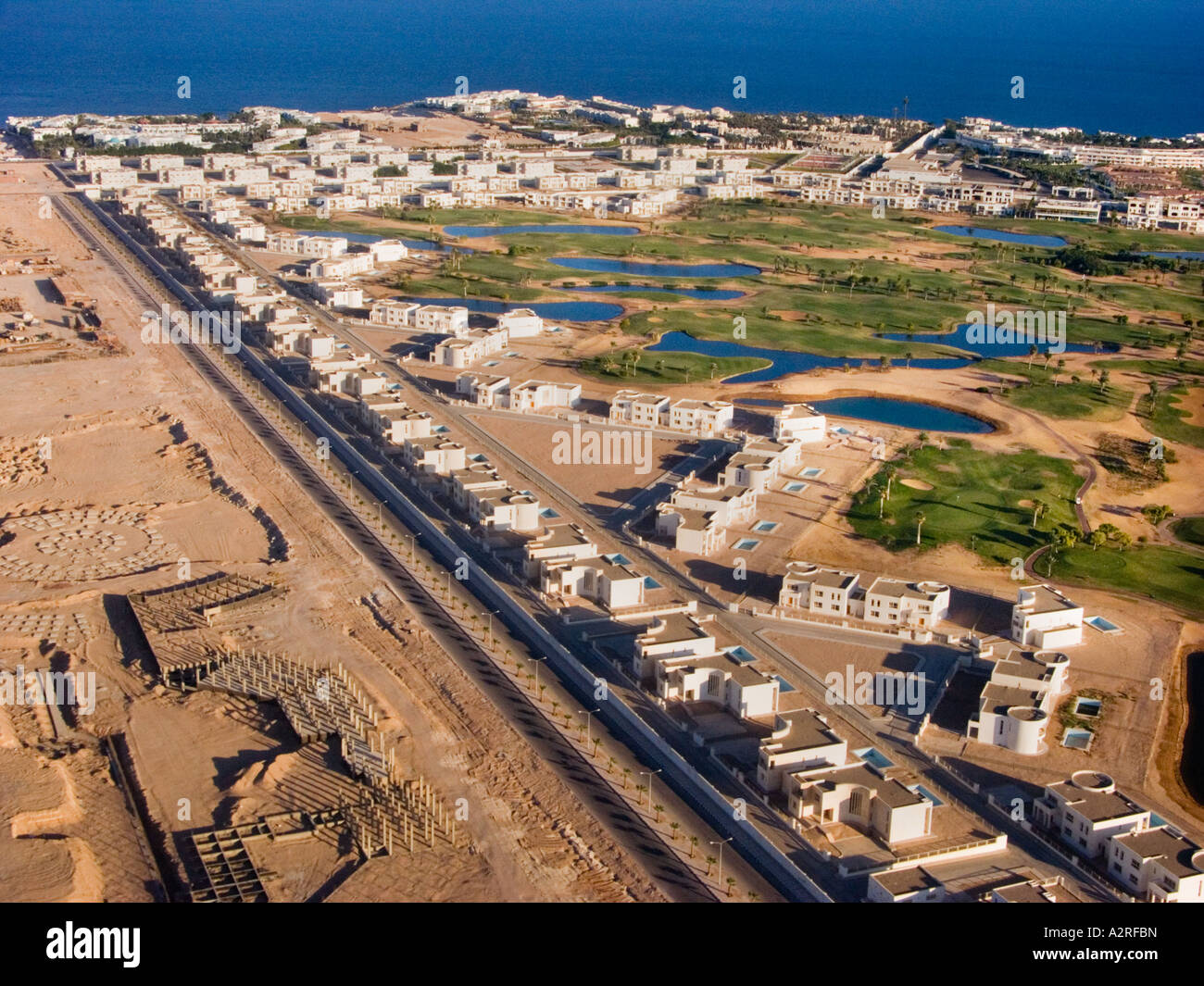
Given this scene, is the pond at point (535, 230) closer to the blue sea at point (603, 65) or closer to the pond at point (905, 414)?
the pond at point (905, 414)

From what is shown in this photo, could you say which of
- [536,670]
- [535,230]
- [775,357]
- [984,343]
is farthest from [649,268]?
[536,670]

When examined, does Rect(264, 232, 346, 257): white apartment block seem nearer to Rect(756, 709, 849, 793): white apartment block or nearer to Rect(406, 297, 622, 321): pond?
Rect(406, 297, 622, 321): pond

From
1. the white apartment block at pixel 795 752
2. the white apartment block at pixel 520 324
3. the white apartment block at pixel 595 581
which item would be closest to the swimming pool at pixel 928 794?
the white apartment block at pixel 795 752

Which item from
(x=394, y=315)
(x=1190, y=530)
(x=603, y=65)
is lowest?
(x=1190, y=530)

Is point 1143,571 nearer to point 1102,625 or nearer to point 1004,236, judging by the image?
point 1102,625

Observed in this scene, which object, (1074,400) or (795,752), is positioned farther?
(1074,400)

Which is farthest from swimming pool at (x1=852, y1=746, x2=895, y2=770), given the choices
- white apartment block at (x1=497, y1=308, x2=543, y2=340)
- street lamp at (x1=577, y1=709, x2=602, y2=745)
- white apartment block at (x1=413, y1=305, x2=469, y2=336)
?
white apartment block at (x1=413, y1=305, x2=469, y2=336)
